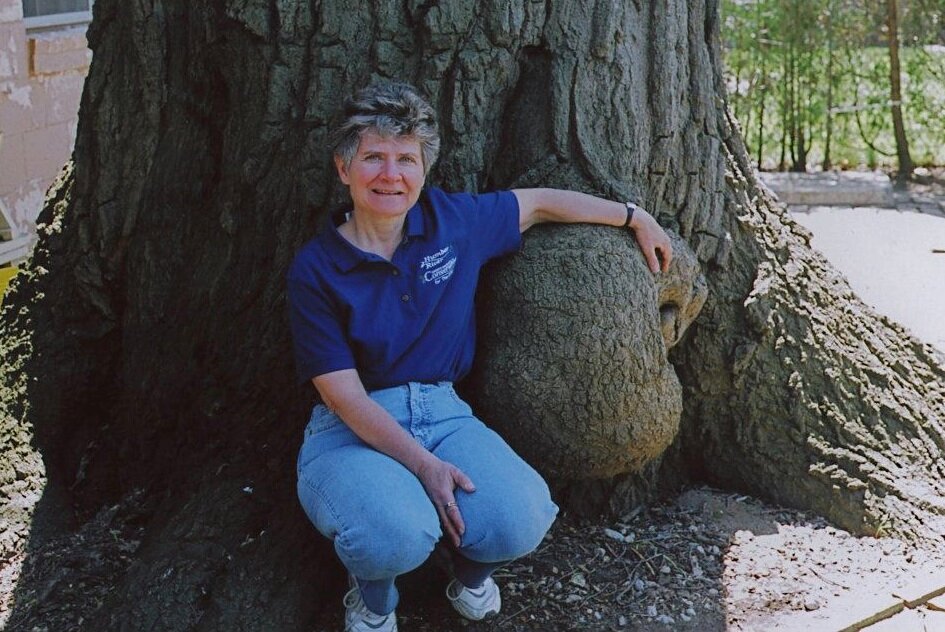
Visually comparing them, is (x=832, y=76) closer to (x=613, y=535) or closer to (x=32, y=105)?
(x=32, y=105)

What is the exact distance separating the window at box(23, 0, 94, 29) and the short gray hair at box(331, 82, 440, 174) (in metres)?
5.92

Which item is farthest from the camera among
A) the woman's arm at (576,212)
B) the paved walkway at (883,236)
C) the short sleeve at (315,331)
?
the paved walkway at (883,236)

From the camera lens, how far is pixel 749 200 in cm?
473

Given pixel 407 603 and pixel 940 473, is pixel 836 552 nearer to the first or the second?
pixel 940 473

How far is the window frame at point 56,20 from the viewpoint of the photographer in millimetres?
8952

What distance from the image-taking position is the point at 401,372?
3713 mm

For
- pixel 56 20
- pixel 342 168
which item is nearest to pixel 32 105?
pixel 56 20

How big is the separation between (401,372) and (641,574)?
1.05 metres

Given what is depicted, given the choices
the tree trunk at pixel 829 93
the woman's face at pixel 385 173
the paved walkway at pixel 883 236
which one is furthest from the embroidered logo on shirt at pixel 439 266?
the tree trunk at pixel 829 93

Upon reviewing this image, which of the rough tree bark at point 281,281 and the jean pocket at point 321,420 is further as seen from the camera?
the rough tree bark at point 281,281

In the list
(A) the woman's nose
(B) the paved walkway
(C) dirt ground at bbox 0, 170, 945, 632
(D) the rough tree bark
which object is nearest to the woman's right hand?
(C) dirt ground at bbox 0, 170, 945, 632

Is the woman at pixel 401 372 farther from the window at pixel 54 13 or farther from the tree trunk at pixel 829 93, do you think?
the tree trunk at pixel 829 93

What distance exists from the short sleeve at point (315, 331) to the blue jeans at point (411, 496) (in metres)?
0.21

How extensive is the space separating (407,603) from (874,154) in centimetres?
811
